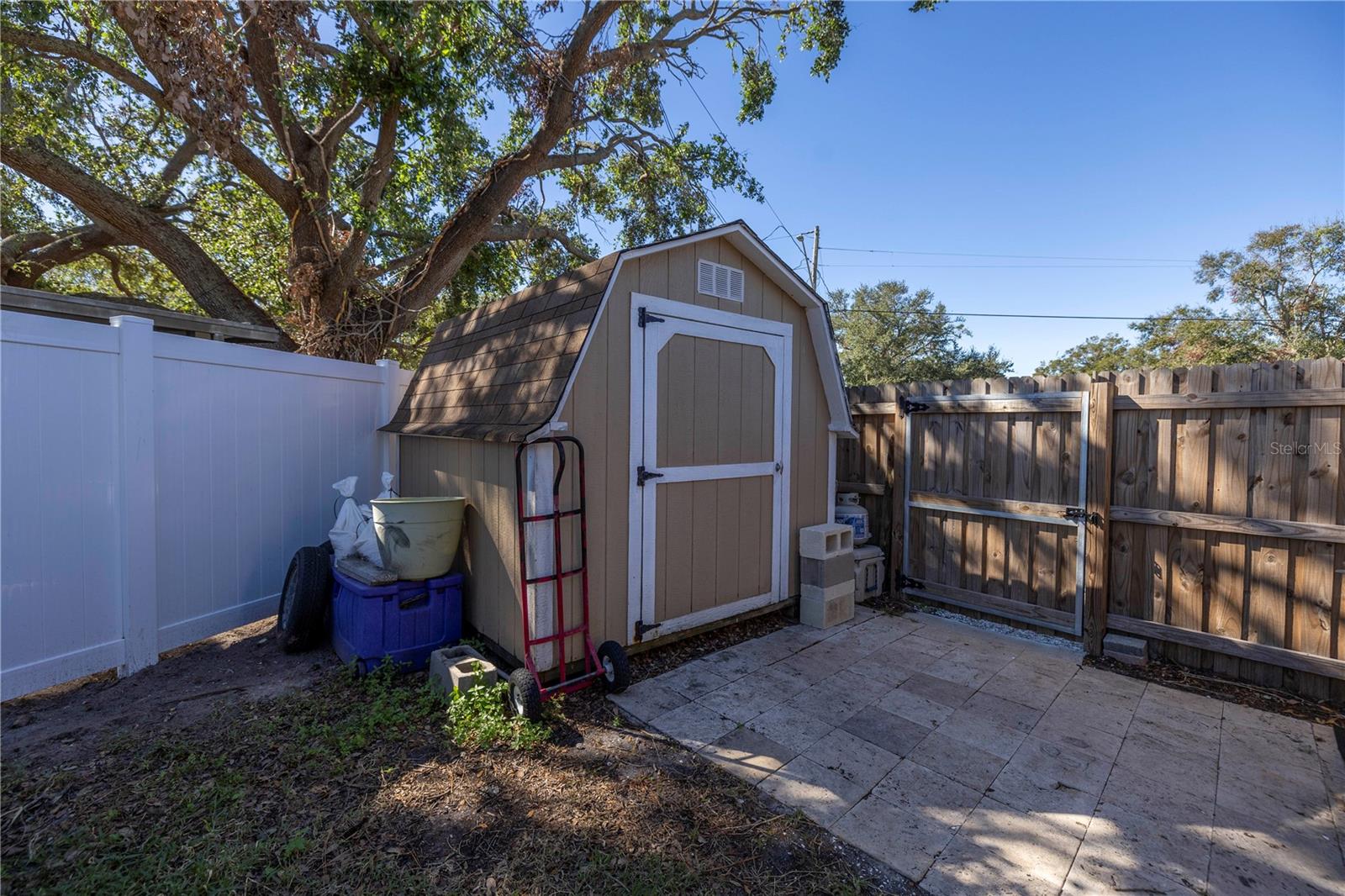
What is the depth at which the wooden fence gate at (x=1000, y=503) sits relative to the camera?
3689mm

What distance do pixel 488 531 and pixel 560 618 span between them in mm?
818

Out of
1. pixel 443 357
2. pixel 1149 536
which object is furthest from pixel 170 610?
Result: pixel 1149 536

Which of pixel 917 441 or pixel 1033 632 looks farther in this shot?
pixel 917 441

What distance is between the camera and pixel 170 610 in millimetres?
3205

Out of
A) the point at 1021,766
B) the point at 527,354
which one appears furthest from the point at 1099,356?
the point at 527,354

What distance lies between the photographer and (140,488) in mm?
2994

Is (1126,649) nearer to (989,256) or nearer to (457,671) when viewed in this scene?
(457,671)

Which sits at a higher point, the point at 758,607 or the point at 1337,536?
the point at 1337,536

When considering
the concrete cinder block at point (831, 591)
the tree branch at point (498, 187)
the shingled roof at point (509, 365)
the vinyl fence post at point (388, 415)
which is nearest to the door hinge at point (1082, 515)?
the concrete cinder block at point (831, 591)

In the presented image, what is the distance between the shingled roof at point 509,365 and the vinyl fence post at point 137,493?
1428 mm

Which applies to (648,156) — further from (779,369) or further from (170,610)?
(170,610)

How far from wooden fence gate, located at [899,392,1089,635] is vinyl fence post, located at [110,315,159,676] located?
5342 mm

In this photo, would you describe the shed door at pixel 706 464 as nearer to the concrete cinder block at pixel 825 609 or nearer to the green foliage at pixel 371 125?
the concrete cinder block at pixel 825 609

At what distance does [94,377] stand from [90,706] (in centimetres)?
173
